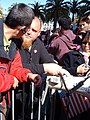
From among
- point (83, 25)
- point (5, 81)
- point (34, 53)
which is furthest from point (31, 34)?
point (83, 25)

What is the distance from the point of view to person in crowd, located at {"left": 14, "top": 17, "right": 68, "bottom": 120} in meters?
3.87

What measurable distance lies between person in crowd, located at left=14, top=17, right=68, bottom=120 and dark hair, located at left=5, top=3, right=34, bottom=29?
496mm

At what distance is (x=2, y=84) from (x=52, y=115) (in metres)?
0.93

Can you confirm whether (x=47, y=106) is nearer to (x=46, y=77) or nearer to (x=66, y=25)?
(x=46, y=77)

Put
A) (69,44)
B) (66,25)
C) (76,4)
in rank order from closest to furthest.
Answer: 1. (69,44)
2. (66,25)
3. (76,4)

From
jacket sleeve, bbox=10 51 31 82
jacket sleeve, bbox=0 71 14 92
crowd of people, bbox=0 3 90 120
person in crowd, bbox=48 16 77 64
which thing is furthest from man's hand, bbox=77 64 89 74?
person in crowd, bbox=48 16 77 64

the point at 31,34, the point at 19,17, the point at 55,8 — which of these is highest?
the point at 19,17

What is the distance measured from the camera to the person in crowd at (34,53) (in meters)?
3.87

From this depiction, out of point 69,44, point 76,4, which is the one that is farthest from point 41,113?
point 76,4

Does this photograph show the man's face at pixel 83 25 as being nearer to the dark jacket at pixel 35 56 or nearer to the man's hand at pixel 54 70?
the dark jacket at pixel 35 56

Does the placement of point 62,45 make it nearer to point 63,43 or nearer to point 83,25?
point 63,43

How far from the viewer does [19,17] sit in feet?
11.3

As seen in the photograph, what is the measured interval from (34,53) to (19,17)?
3.03 ft

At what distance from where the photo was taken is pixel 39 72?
152 inches
